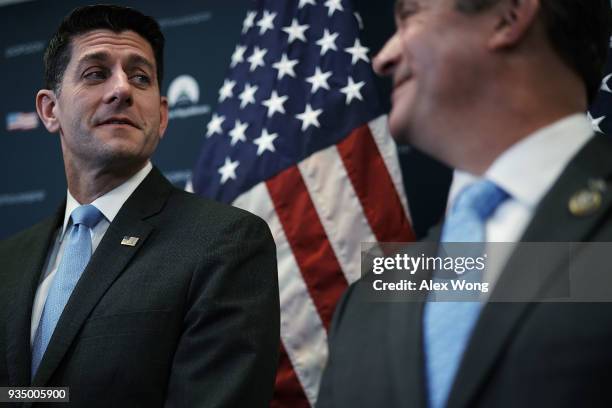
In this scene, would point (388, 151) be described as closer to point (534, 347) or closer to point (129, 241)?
point (129, 241)

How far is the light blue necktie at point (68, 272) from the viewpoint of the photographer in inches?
69.7

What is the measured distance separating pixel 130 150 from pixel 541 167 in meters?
1.31

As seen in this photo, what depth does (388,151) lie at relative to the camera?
8.76 ft

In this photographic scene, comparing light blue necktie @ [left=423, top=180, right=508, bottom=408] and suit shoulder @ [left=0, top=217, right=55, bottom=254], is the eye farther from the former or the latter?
light blue necktie @ [left=423, top=180, right=508, bottom=408]

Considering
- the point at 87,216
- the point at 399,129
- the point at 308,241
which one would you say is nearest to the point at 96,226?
A: the point at 87,216

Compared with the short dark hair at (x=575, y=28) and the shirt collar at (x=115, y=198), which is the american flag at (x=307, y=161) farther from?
the short dark hair at (x=575, y=28)

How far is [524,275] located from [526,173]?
0.44 ft

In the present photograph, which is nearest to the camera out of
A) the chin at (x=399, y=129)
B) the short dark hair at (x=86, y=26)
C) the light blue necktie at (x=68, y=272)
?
the chin at (x=399, y=129)

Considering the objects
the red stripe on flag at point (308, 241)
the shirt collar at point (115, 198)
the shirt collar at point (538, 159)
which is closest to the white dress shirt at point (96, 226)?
the shirt collar at point (115, 198)

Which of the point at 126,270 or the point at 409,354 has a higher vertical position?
the point at 409,354

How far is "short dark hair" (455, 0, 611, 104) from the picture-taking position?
3.14 ft

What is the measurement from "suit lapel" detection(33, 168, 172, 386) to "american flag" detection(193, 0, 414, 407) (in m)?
0.71

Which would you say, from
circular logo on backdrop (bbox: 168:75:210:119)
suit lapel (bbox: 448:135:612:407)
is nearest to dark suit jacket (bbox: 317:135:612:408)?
suit lapel (bbox: 448:135:612:407)

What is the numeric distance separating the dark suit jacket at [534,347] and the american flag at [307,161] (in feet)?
5.36
